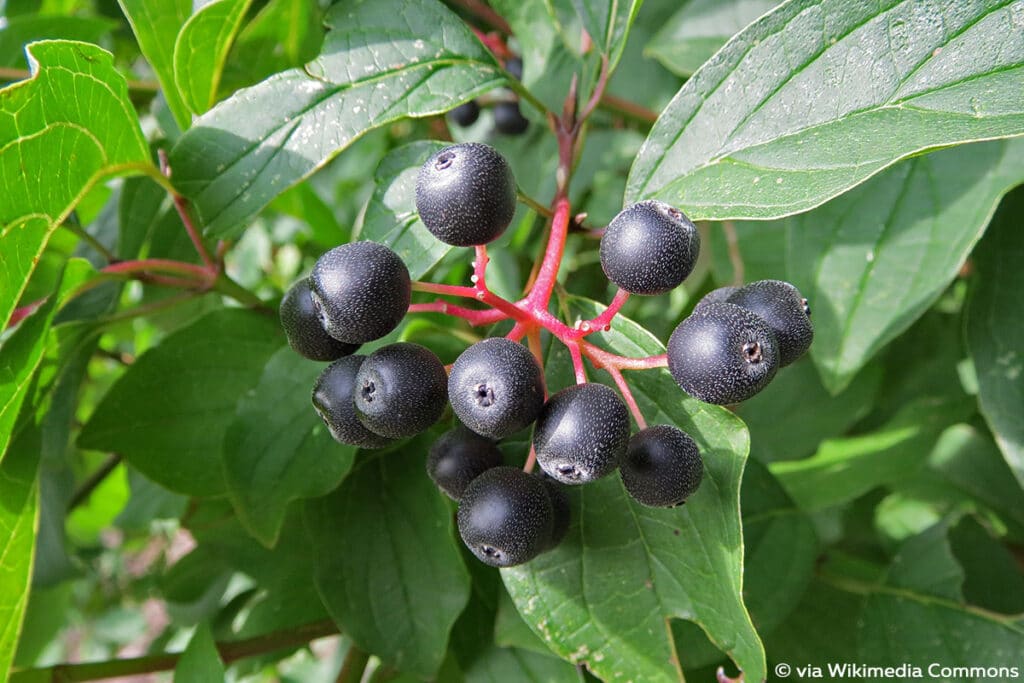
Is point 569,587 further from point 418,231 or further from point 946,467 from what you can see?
point 946,467

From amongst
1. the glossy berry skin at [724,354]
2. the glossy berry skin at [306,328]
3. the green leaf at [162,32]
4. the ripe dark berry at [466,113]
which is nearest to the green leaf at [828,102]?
the glossy berry skin at [724,354]

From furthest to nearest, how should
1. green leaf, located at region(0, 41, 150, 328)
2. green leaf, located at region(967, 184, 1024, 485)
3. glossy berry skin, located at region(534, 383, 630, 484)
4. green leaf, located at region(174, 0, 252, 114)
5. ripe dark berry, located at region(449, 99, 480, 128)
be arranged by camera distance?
ripe dark berry, located at region(449, 99, 480, 128)
green leaf, located at region(967, 184, 1024, 485)
green leaf, located at region(174, 0, 252, 114)
green leaf, located at region(0, 41, 150, 328)
glossy berry skin, located at region(534, 383, 630, 484)

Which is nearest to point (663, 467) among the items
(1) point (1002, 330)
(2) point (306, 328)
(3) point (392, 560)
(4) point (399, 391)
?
(4) point (399, 391)

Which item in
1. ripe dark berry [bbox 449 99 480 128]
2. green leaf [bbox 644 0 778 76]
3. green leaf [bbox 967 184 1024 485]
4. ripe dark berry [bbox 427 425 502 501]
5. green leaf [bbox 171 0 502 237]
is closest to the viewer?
ripe dark berry [bbox 427 425 502 501]

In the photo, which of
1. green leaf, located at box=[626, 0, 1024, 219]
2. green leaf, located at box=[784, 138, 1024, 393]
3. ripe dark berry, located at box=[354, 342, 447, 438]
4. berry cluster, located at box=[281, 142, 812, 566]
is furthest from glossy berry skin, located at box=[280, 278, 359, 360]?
green leaf, located at box=[784, 138, 1024, 393]

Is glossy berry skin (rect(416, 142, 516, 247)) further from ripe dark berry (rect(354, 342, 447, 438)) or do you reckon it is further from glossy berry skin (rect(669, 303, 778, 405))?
glossy berry skin (rect(669, 303, 778, 405))

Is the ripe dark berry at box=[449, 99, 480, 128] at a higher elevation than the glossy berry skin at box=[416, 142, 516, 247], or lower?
lower

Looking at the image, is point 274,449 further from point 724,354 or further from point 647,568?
point 724,354
